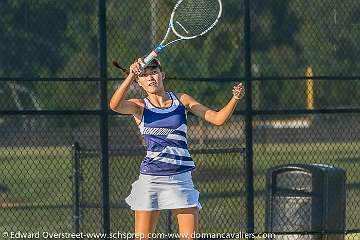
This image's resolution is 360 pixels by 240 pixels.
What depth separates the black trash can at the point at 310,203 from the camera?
10.5 meters

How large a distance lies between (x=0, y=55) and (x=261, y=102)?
7.70 meters

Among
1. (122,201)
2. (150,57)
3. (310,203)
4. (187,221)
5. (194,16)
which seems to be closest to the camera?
(150,57)

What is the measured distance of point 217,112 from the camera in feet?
28.0

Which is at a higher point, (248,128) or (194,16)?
(194,16)

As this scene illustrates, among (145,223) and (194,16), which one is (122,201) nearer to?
(194,16)

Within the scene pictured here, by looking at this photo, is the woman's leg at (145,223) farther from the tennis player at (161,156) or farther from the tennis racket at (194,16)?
the tennis racket at (194,16)

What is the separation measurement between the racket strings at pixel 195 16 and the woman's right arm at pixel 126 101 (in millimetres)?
1065

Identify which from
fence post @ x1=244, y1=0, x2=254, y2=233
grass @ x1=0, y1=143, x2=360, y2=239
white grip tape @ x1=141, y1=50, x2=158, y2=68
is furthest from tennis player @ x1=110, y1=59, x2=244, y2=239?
grass @ x1=0, y1=143, x2=360, y2=239

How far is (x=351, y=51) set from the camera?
16.2 m

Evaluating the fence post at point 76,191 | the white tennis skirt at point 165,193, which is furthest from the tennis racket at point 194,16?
the fence post at point 76,191

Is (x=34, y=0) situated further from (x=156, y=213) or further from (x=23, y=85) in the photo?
(x=23, y=85)

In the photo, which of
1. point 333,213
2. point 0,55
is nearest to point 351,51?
point 0,55

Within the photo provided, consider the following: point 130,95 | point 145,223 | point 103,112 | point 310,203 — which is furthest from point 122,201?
point 130,95

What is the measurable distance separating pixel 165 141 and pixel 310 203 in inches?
97.4
